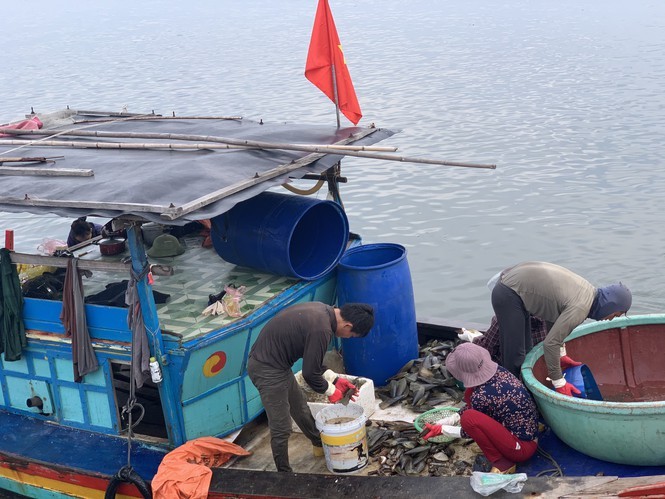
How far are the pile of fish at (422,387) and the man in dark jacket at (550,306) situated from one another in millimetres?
678

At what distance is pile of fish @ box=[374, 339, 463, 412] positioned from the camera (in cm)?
645

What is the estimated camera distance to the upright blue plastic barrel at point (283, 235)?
6555mm

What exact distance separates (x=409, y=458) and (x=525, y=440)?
88 centimetres

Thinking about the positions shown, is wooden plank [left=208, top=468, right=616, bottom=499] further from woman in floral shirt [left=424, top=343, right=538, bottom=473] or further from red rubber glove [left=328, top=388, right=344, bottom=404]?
red rubber glove [left=328, top=388, right=344, bottom=404]

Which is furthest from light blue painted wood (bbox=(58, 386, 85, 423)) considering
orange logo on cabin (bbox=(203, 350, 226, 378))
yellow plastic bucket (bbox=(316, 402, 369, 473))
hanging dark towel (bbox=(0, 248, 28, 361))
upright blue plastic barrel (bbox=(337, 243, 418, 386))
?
upright blue plastic barrel (bbox=(337, 243, 418, 386))

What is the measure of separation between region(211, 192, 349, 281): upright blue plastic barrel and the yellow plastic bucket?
5.05ft

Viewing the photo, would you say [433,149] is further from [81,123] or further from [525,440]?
[525,440]

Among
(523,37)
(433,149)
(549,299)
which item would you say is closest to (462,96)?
(433,149)

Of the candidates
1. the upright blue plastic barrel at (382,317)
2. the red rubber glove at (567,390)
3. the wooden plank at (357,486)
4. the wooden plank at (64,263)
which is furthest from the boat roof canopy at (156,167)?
the red rubber glove at (567,390)

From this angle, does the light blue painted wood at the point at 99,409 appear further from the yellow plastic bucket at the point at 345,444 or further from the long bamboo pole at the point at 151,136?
the long bamboo pole at the point at 151,136

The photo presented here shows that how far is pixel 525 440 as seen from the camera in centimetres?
534

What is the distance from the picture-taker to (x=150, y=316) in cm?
559

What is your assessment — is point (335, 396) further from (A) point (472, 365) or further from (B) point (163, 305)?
(B) point (163, 305)

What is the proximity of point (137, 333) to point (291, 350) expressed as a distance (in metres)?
1.15
